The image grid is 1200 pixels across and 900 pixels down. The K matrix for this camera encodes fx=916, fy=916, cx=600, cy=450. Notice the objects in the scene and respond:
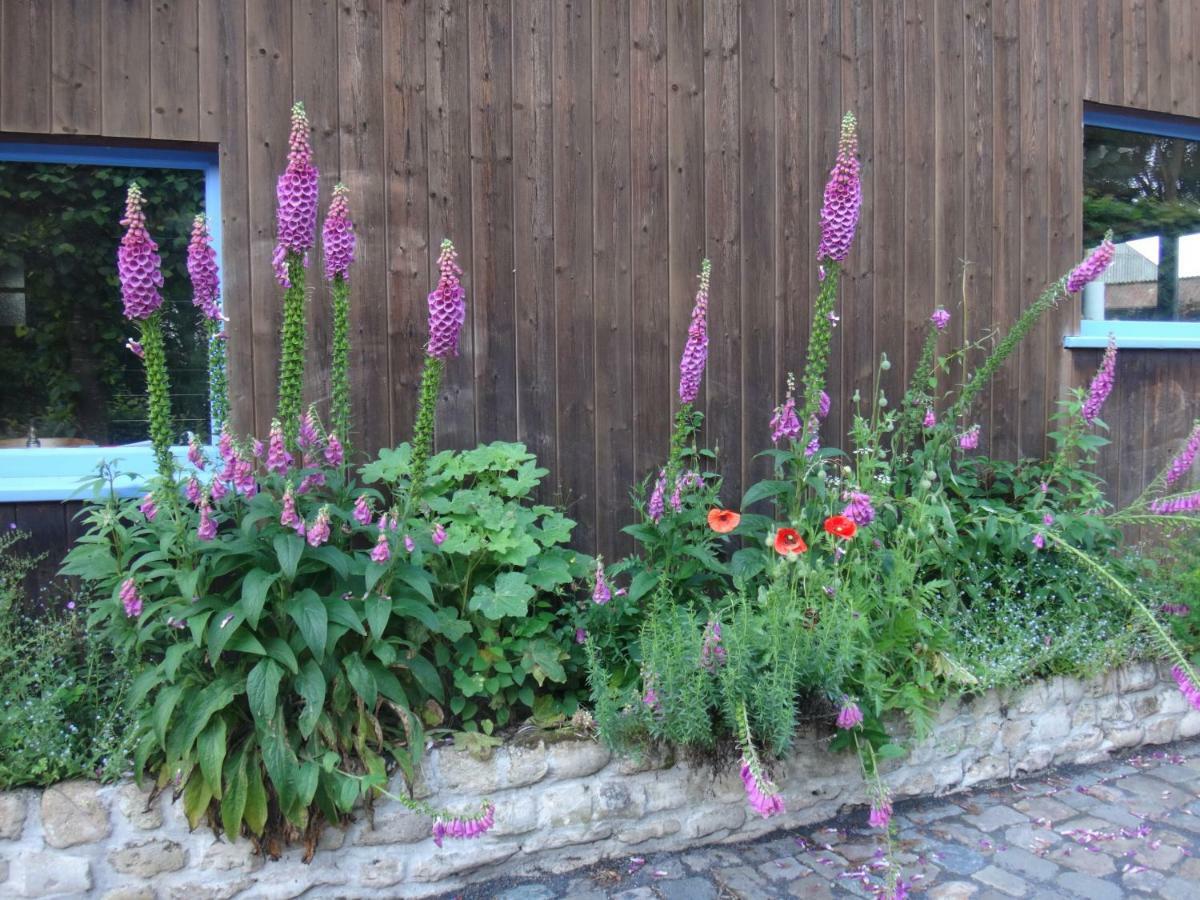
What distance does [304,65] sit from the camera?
137 inches

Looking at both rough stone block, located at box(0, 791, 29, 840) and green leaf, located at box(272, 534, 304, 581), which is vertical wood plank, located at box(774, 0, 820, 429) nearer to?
green leaf, located at box(272, 534, 304, 581)

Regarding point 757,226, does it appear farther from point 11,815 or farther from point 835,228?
point 11,815

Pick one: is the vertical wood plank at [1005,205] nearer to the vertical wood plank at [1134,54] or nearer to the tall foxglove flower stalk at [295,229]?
the vertical wood plank at [1134,54]

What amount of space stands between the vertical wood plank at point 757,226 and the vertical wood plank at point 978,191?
1.11 metres

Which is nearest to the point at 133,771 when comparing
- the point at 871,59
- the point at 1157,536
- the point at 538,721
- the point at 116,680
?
the point at 116,680

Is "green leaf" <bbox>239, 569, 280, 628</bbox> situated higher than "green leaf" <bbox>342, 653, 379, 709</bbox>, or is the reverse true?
"green leaf" <bbox>239, 569, 280, 628</bbox>

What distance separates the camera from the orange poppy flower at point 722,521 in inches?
127

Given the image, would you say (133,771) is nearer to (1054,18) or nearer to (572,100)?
(572,100)

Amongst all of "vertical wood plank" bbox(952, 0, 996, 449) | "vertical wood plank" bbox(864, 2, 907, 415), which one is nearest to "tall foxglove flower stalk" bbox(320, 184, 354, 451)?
"vertical wood plank" bbox(864, 2, 907, 415)

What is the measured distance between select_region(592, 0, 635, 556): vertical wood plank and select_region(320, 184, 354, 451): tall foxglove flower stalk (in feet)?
4.09

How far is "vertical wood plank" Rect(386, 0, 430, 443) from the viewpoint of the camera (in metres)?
3.60

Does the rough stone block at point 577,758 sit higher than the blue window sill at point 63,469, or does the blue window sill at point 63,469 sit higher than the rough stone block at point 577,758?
the blue window sill at point 63,469

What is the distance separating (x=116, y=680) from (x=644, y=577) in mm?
1781

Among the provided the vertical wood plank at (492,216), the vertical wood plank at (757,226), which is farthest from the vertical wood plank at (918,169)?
the vertical wood plank at (492,216)
